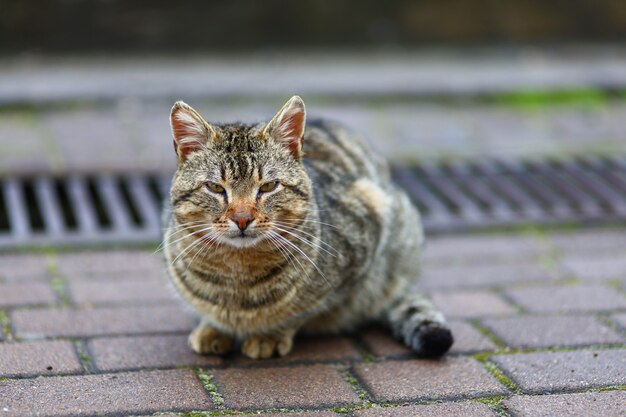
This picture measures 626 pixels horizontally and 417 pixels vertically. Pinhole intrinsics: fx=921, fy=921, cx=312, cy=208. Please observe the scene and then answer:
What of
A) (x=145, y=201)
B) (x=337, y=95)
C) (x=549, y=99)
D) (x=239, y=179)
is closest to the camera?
(x=239, y=179)

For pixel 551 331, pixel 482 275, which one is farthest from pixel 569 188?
pixel 551 331

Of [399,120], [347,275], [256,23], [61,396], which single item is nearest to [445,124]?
[399,120]

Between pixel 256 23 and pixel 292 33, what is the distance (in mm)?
296

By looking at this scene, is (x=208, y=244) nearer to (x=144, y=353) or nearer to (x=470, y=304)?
(x=144, y=353)

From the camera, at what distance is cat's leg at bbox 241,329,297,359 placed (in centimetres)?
316

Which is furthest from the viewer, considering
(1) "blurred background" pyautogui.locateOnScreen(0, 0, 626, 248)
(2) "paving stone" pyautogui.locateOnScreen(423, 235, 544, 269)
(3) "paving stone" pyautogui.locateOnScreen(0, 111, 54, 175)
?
(3) "paving stone" pyautogui.locateOnScreen(0, 111, 54, 175)

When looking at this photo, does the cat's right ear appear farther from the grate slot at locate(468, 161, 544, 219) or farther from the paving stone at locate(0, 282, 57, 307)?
the grate slot at locate(468, 161, 544, 219)

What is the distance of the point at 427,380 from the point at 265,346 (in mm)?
573

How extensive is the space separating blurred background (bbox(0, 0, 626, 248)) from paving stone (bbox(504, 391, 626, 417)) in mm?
1788

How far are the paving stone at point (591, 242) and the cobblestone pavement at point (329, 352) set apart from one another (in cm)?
7

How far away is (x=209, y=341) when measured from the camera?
3178 millimetres

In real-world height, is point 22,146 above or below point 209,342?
above

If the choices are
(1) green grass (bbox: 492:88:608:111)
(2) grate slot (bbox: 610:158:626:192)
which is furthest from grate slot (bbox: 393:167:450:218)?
(1) green grass (bbox: 492:88:608:111)

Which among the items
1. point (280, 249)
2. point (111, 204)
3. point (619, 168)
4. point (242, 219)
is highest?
point (242, 219)
